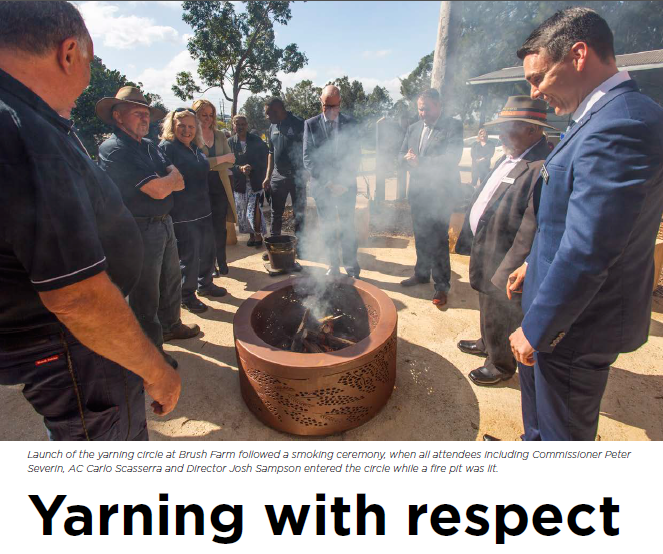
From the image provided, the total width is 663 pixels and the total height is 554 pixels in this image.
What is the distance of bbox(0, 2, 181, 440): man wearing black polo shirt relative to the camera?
1084mm

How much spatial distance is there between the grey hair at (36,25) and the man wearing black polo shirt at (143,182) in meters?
1.70

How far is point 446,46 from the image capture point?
20.2 feet

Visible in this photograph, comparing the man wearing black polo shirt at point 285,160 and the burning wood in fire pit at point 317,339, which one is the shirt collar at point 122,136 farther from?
the man wearing black polo shirt at point 285,160

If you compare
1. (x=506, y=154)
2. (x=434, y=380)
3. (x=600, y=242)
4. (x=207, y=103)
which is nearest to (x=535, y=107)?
(x=506, y=154)

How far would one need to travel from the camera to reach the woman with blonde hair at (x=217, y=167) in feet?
14.8

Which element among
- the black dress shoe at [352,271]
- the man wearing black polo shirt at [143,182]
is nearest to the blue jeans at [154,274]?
the man wearing black polo shirt at [143,182]

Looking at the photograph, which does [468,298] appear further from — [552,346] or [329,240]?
[552,346]

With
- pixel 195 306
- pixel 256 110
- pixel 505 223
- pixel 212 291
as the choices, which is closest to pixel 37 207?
pixel 505 223

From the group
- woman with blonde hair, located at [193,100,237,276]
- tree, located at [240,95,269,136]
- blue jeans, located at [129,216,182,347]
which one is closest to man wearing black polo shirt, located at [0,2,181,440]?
blue jeans, located at [129,216,182,347]

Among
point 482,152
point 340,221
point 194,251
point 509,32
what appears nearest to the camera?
point 194,251

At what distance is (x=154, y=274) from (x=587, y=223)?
3045 mm

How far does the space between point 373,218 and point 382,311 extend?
5.57 meters

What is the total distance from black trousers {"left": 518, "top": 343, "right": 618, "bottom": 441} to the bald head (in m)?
3.76

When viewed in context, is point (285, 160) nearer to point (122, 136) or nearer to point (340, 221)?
point (340, 221)
